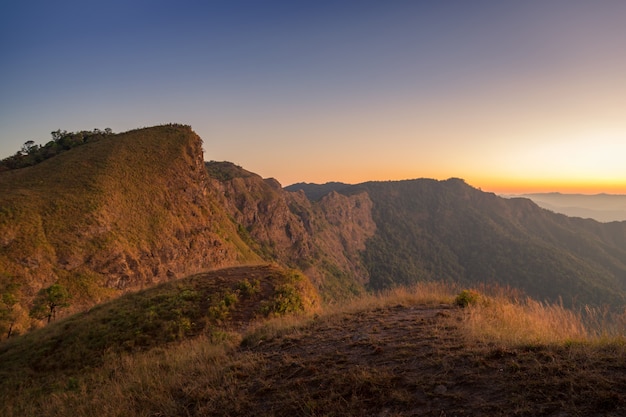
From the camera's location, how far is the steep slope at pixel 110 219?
98.9 feet

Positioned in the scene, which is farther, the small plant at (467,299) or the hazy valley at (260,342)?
the small plant at (467,299)

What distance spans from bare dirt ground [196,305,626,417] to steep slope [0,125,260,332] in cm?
1494

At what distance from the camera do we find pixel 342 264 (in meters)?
179

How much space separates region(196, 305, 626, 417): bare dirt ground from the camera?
371cm

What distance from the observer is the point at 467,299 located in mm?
9477

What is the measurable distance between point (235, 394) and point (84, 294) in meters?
33.8

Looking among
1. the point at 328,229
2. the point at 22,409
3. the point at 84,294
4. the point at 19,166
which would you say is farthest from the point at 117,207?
the point at 328,229

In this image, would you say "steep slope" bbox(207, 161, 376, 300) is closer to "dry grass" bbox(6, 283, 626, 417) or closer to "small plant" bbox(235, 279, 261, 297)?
"small plant" bbox(235, 279, 261, 297)

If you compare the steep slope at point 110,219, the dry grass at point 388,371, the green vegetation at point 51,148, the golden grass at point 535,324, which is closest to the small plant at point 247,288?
the dry grass at point 388,371

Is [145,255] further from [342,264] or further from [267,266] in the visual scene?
[342,264]

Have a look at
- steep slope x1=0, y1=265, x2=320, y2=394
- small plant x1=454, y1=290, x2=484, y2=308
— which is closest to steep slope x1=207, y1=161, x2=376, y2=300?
steep slope x1=0, y1=265, x2=320, y2=394

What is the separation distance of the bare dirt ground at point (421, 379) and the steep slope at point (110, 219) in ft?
49.0

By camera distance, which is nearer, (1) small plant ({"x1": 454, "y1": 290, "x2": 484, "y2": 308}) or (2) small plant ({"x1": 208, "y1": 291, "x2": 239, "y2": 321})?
(1) small plant ({"x1": 454, "y1": 290, "x2": 484, "y2": 308})

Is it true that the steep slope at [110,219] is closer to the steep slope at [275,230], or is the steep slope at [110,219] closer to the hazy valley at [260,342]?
the hazy valley at [260,342]
